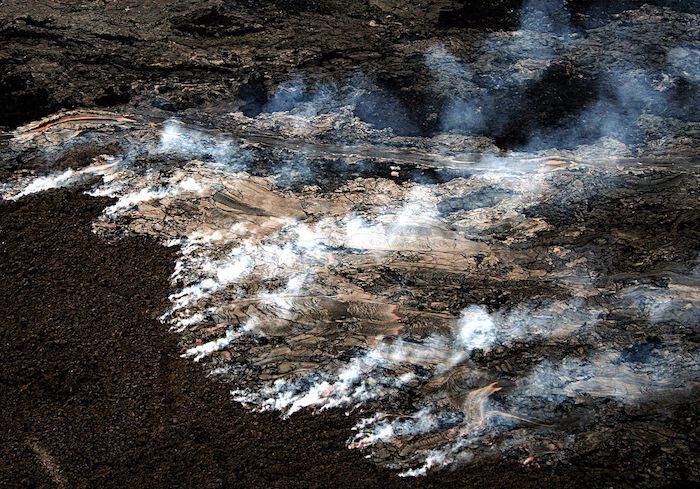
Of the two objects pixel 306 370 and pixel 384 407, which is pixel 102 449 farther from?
pixel 384 407

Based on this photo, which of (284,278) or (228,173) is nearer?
(284,278)

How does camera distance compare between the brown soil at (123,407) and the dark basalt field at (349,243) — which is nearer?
the brown soil at (123,407)

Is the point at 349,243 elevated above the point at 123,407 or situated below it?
above

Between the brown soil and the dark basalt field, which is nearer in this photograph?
the brown soil

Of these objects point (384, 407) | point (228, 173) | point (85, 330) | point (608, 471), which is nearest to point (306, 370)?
point (384, 407)
